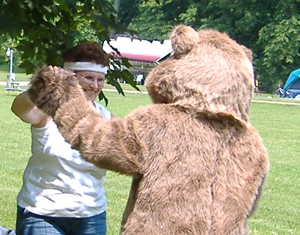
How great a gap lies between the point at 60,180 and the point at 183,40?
100 cm

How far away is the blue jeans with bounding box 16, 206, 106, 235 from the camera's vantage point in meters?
3.23

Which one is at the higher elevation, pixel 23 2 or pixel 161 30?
pixel 23 2

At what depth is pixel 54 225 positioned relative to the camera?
3.24 metres

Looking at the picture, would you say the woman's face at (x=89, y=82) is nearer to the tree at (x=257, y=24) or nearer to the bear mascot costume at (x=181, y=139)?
the bear mascot costume at (x=181, y=139)

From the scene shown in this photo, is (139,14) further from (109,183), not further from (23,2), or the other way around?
(23,2)

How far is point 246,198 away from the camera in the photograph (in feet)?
9.02

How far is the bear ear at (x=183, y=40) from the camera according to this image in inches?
109

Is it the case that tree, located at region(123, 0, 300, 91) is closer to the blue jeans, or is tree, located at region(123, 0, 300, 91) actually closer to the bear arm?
the blue jeans

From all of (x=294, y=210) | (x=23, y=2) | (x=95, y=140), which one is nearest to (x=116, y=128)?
(x=95, y=140)

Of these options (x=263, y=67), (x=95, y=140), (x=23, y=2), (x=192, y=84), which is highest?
(x=23, y=2)

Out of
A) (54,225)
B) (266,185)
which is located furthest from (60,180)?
(266,185)

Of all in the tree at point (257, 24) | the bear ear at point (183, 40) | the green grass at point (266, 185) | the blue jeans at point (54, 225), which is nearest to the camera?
the bear ear at point (183, 40)

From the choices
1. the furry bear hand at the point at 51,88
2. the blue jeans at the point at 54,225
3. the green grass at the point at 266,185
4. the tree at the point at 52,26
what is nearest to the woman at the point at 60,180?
the blue jeans at the point at 54,225

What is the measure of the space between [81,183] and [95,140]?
2.46 feet
